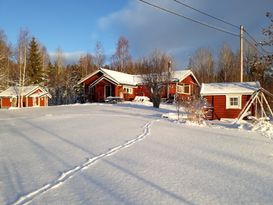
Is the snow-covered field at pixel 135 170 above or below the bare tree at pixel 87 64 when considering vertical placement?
below

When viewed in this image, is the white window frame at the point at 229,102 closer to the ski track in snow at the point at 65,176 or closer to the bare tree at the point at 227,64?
the ski track in snow at the point at 65,176

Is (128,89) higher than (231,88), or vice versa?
(128,89)

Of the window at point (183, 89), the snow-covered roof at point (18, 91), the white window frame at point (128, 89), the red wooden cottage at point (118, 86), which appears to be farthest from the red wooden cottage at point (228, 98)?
the snow-covered roof at point (18, 91)

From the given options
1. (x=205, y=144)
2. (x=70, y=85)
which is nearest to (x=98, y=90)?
(x=70, y=85)

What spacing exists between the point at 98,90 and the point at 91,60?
28777mm

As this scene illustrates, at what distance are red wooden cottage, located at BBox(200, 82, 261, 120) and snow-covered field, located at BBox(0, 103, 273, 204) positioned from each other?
37.9 feet

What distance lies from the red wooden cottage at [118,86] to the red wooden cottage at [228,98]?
564 inches

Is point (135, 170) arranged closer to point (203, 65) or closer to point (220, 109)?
A: point (220, 109)

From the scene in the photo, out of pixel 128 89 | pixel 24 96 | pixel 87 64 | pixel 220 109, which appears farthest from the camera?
pixel 87 64

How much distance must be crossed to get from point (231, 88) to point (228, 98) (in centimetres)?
95

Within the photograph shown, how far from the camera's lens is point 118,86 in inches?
1500

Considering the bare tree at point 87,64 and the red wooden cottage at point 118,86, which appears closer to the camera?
the red wooden cottage at point 118,86

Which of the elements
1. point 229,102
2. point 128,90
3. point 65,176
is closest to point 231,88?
point 229,102

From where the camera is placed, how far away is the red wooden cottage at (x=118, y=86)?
126 feet
